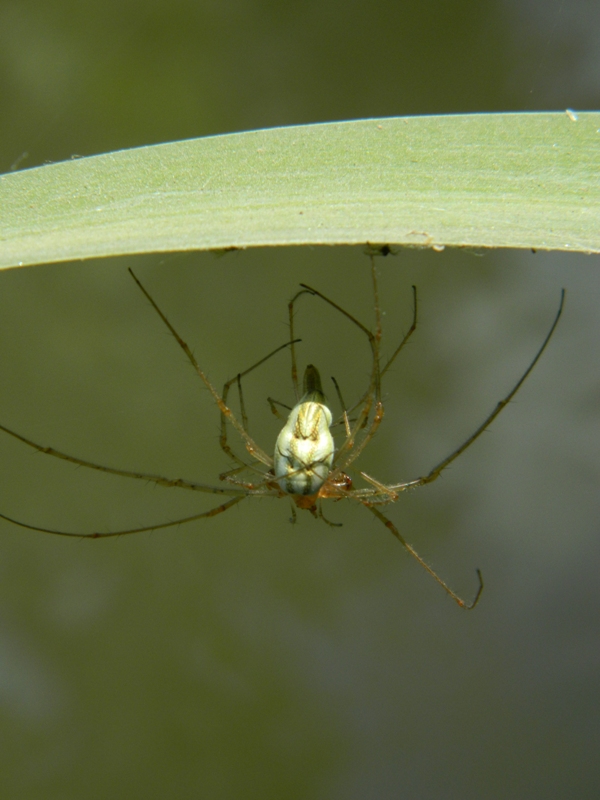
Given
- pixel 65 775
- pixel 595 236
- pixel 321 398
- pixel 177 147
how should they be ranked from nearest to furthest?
pixel 595 236
pixel 177 147
pixel 321 398
pixel 65 775

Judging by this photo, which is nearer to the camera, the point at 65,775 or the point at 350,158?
the point at 350,158

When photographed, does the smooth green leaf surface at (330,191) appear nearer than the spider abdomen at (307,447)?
Yes

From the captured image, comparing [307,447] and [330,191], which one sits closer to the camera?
[330,191]

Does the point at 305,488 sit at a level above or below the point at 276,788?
above

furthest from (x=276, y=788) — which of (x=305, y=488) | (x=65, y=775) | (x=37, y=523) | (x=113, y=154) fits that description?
(x=113, y=154)

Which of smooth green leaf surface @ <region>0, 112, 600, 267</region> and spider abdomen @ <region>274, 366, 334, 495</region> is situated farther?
spider abdomen @ <region>274, 366, 334, 495</region>

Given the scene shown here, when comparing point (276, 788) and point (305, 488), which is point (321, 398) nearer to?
point (305, 488)

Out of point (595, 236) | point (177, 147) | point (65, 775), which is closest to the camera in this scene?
point (595, 236)

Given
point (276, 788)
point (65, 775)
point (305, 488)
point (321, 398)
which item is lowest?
point (65, 775)
